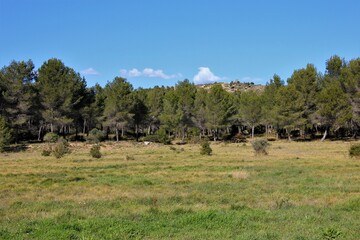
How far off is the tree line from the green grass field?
141 feet

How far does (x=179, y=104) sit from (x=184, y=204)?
7043 centimetres

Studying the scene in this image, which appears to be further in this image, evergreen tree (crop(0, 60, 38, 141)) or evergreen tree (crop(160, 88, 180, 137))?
evergreen tree (crop(160, 88, 180, 137))

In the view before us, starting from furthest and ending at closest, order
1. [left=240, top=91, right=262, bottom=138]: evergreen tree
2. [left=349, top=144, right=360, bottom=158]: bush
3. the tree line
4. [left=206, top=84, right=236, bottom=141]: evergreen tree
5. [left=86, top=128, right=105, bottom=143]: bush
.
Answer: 1. [left=240, top=91, right=262, bottom=138]: evergreen tree
2. [left=206, top=84, right=236, bottom=141]: evergreen tree
3. [left=86, top=128, right=105, bottom=143]: bush
4. the tree line
5. [left=349, top=144, right=360, bottom=158]: bush

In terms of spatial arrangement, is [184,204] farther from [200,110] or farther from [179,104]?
[179,104]

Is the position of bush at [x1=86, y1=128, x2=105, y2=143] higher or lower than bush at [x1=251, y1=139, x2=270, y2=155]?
higher

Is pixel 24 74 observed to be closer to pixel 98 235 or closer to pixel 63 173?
pixel 63 173

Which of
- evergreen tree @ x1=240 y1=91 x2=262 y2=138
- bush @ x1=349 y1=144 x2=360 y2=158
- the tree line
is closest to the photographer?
bush @ x1=349 y1=144 x2=360 y2=158

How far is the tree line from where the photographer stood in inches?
2596

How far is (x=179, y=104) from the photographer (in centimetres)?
8462

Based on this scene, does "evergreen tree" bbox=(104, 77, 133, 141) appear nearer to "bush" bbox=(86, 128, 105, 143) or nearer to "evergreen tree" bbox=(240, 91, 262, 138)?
"bush" bbox=(86, 128, 105, 143)

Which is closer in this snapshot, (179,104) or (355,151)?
(355,151)

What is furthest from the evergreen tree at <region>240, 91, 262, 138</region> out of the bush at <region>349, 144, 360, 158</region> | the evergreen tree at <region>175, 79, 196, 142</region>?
the bush at <region>349, 144, 360, 158</region>

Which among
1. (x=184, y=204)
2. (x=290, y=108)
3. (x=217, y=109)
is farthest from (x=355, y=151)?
(x=217, y=109)

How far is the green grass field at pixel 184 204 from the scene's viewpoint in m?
9.88
